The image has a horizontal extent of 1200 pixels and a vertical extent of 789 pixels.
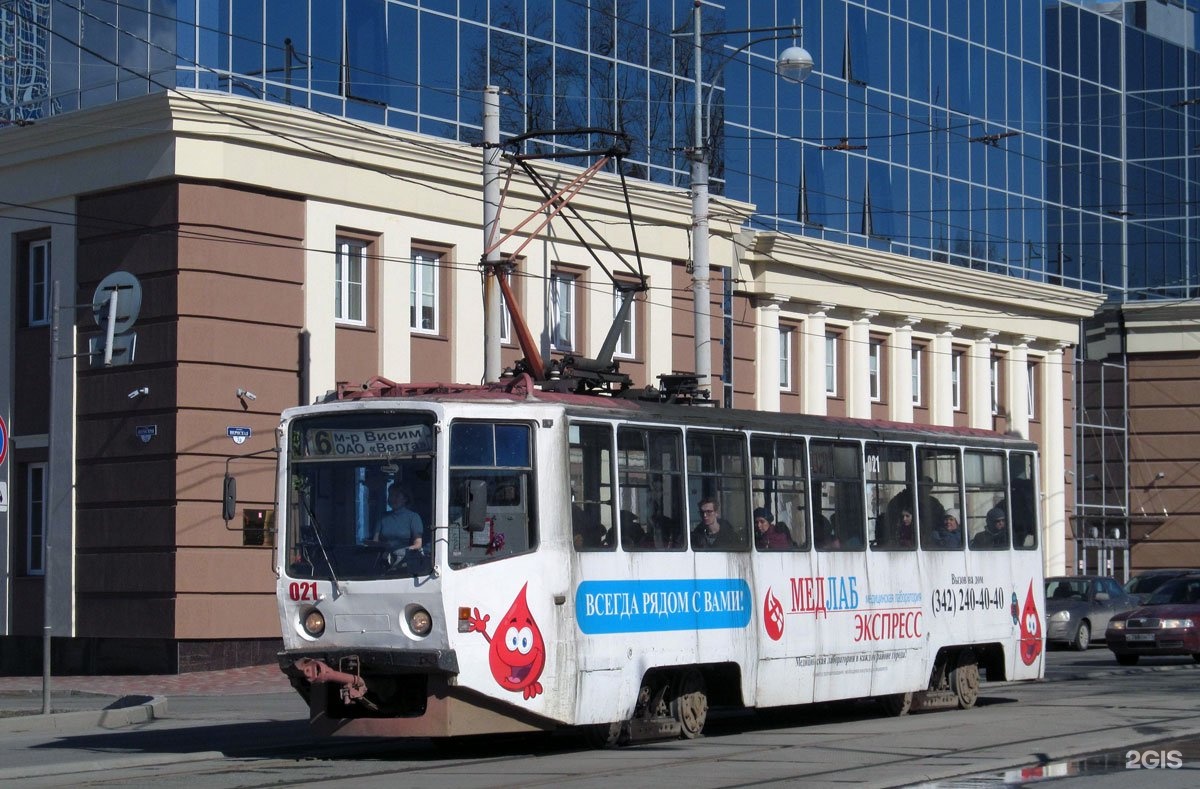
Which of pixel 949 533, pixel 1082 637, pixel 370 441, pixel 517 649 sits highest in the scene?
pixel 370 441

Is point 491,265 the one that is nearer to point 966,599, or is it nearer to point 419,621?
point 966,599

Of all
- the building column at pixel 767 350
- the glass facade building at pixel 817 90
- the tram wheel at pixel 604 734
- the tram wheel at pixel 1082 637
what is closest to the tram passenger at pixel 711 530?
the tram wheel at pixel 604 734

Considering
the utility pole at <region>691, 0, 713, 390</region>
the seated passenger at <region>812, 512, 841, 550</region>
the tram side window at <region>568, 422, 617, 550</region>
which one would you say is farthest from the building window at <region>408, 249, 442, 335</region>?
the tram side window at <region>568, 422, 617, 550</region>

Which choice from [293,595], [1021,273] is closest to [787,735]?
[293,595]

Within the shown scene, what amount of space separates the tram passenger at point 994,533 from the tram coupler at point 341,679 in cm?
828

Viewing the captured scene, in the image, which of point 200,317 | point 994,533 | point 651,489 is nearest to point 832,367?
point 200,317

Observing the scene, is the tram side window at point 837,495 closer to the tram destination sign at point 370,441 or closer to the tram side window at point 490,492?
the tram side window at point 490,492

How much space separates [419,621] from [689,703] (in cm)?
320

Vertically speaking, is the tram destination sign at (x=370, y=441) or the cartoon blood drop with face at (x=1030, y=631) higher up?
the tram destination sign at (x=370, y=441)

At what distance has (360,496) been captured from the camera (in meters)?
14.6

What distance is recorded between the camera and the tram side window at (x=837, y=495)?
17.8 metres

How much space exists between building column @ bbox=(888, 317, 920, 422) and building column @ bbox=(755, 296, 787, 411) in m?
4.43

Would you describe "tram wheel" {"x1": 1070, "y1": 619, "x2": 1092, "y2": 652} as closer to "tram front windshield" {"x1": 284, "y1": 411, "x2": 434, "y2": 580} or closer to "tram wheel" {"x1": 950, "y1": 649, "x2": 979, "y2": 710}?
"tram wheel" {"x1": 950, "y1": 649, "x2": 979, "y2": 710}

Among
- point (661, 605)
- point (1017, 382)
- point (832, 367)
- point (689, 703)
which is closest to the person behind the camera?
point (661, 605)
